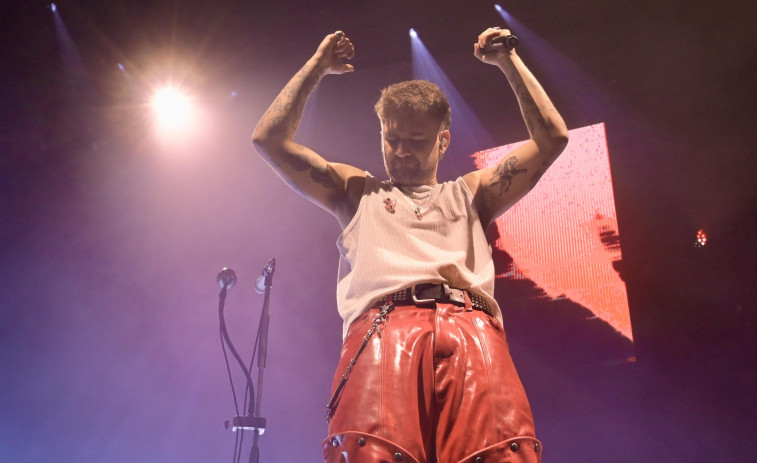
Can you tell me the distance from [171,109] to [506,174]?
503cm

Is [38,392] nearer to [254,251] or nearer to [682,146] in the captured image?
[254,251]

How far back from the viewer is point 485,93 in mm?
5086

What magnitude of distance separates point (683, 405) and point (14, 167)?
6.55 meters

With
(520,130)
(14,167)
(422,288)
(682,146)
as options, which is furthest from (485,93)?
(14,167)

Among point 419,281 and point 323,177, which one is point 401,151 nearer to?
point 323,177

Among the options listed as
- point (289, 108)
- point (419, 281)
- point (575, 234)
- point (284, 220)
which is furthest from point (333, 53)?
point (284, 220)

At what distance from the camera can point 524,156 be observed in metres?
1.86

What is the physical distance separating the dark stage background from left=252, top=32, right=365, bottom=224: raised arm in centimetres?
278

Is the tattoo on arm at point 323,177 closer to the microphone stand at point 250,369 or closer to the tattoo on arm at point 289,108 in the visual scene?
the tattoo on arm at point 289,108

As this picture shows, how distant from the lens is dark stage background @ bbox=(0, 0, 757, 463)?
3832 mm

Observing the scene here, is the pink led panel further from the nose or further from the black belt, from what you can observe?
the black belt

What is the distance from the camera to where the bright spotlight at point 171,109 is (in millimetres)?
5895

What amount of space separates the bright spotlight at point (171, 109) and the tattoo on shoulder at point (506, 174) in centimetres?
487

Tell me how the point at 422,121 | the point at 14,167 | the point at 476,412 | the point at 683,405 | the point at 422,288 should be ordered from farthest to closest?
the point at 14,167 → the point at 683,405 → the point at 422,121 → the point at 422,288 → the point at 476,412
